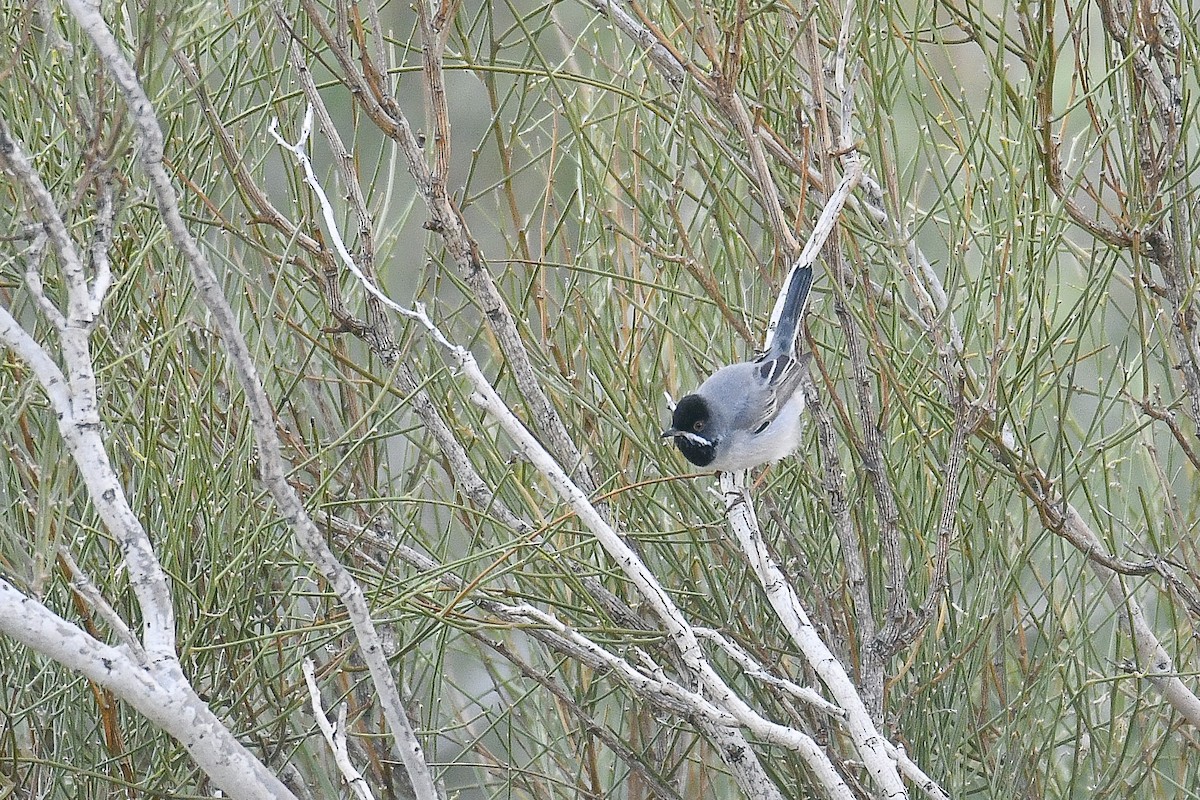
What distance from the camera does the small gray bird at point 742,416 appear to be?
262 centimetres

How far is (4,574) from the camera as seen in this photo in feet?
6.11

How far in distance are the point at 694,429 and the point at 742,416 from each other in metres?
0.13

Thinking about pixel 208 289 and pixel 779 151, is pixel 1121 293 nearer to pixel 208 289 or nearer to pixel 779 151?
pixel 779 151

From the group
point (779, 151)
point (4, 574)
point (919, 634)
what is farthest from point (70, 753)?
point (779, 151)

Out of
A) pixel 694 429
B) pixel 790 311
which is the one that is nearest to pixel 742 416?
pixel 694 429

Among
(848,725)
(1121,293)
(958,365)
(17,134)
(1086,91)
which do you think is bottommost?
(848,725)

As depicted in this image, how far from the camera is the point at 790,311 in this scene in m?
2.37

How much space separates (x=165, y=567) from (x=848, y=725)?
99 cm

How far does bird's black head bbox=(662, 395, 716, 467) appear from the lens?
103 inches

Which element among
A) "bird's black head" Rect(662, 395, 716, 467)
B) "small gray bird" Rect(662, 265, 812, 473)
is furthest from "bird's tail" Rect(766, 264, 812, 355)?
"bird's black head" Rect(662, 395, 716, 467)

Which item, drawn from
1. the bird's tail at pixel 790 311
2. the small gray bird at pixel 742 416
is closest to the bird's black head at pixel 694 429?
the small gray bird at pixel 742 416

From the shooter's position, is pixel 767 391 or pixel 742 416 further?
pixel 767 391

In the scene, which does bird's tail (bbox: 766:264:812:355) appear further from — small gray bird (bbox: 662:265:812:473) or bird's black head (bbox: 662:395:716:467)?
bird's black head (bbox: 662:395:716:467)

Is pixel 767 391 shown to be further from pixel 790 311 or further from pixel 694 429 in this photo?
pixel 790 311
